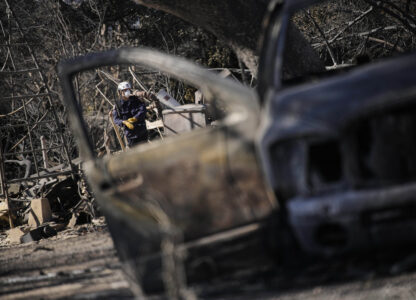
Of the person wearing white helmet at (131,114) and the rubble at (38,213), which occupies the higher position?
the person wearing white helmet at (131,114)

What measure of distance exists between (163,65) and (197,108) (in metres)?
7.31

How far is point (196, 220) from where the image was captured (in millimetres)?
2990

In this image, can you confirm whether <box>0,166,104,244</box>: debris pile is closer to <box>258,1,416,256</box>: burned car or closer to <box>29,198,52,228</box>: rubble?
<box>29,198,52,228</box>: rubble

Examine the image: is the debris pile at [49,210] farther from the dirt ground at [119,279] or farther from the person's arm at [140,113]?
the dirt ground at [119,279]

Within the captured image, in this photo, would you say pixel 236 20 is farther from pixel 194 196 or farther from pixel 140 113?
pixel 140 113

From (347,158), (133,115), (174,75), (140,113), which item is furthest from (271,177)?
(133,115)

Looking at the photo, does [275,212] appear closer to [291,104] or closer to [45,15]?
[291,104]

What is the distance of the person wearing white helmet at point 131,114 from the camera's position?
966cm

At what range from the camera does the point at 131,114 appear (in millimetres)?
9758

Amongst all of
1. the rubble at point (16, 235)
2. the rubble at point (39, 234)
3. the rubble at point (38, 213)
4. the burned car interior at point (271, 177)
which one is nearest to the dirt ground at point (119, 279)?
the burned car interior at point (271, 177)

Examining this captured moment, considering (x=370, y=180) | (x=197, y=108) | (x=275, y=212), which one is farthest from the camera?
(x=197, y=108)

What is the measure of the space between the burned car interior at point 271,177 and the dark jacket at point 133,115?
632cm

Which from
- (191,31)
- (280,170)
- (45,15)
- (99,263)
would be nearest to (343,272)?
(280,170)

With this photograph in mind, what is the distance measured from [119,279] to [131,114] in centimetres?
589
